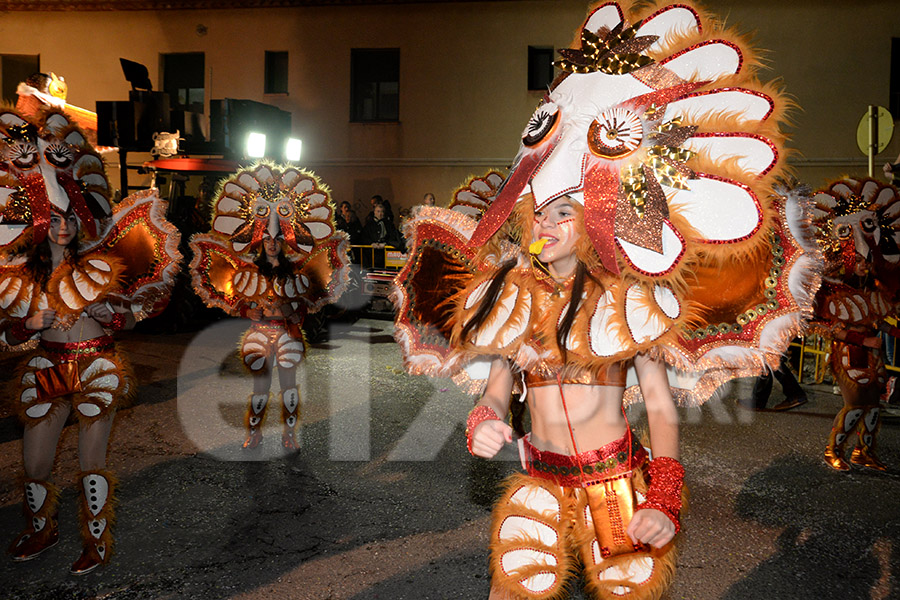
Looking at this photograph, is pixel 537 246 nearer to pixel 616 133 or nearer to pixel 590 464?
pixel 616 133

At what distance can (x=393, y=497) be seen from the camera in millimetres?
4789

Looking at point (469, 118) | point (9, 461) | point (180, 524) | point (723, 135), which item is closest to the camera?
point (723, 135)

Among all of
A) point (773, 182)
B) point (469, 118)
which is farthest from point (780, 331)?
point (469, 118)

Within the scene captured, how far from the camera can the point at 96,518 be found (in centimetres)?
357

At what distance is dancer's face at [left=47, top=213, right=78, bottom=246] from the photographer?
3.57 m

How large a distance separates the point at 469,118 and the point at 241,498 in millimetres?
14962

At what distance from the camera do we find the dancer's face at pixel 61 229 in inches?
141

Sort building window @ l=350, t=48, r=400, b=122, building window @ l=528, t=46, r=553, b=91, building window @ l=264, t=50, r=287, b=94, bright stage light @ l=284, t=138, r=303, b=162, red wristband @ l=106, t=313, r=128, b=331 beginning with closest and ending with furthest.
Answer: red wristband @ l=106, t=313, r=128, b=331
bright stage light @ l=284, t=138, r=303, b=162
building window @ l=528, t=46, r=553, b=91
building window @ l=350, t=48, r=400, b=122
building window @ l=264, t=50, r=287, b=94

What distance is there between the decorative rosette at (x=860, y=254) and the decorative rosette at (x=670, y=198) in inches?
138

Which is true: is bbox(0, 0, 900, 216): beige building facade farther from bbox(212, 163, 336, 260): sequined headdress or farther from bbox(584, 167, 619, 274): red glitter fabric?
bbox(584, 167, 619, 274): red glitter fabric

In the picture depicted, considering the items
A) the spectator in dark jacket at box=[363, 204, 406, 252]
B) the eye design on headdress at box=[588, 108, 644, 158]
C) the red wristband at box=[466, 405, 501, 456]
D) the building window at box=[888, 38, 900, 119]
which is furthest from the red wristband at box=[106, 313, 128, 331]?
the building window at box=[888, 38, 900, 119]

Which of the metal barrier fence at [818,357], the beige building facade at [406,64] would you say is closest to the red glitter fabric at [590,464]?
the metal barrier fence at [818,357]

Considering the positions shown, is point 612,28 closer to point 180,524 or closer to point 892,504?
point 180,524

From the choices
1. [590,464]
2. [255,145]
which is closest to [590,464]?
[590,464]
